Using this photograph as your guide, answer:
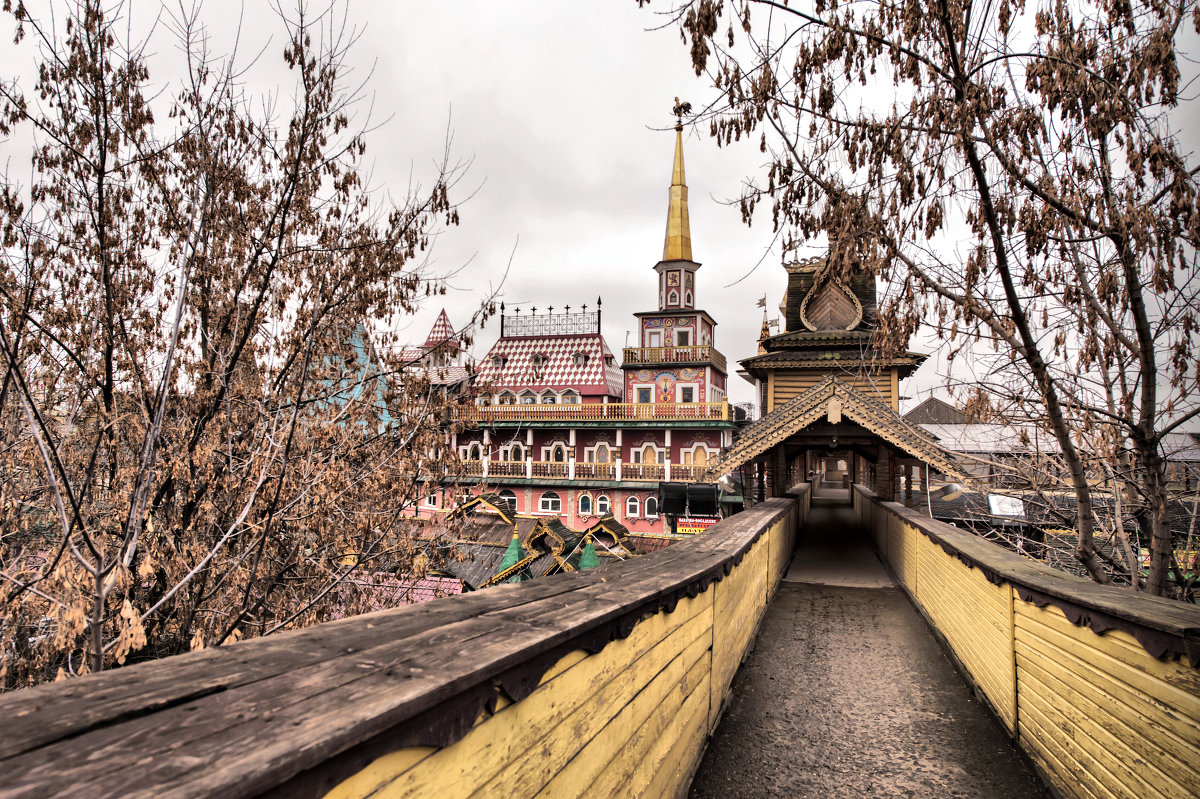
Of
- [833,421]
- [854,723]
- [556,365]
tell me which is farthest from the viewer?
[556,365]

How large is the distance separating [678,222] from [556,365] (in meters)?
12.9

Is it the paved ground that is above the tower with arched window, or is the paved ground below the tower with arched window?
below

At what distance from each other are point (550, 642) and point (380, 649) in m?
0.56

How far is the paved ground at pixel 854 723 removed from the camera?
421 centimetres

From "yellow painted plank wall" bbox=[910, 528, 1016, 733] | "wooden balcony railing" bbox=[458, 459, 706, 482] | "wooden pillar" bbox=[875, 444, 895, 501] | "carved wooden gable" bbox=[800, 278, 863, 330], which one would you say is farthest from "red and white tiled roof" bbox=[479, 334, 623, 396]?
"yellow painted plank wall" bbox=[910, 528, 1016, 733]

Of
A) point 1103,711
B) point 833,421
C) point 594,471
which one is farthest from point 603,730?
point 594,471

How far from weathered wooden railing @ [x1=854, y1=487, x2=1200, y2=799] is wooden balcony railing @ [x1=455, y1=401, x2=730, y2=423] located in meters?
28.9

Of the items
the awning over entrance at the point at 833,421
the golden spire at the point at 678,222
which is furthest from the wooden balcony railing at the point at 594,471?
the awning over entrance at the point at 833,421

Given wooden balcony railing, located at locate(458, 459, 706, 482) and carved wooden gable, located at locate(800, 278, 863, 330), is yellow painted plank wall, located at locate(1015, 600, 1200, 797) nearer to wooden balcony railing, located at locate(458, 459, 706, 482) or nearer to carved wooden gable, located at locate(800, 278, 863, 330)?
carved wooden gable, located at locate(800, 278, 863, 330)

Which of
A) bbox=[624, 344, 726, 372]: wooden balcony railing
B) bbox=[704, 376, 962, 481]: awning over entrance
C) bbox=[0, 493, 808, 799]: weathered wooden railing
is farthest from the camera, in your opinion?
bbox=[624, 344, 726, 372]: wooden balcony railing

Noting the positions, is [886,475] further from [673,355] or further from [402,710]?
[673,355]

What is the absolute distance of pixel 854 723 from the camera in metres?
5.16

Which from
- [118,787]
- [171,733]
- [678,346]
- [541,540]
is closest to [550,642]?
[171,733]

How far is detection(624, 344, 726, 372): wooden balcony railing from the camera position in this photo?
3712 centimetres
